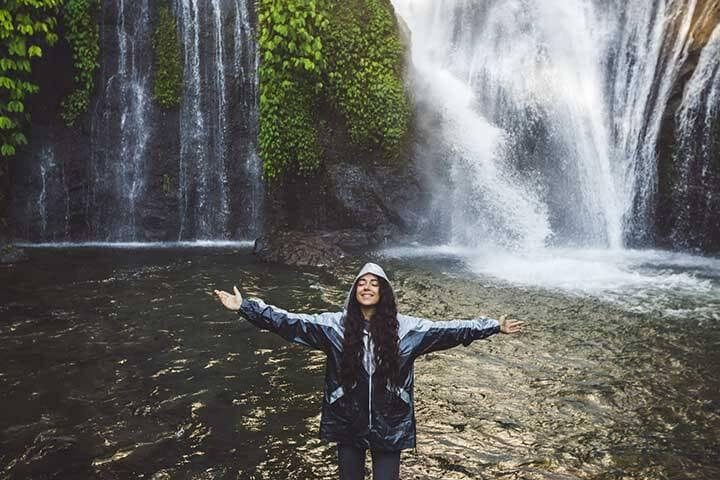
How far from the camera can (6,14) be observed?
1330cm

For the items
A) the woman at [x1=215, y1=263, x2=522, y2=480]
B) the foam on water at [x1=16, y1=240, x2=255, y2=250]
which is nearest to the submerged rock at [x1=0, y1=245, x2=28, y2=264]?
the foam on water at [x1=16, y1=240, x2=255, y2=250]

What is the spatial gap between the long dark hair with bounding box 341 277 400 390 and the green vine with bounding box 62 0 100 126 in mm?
14531

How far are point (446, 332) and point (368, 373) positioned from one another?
0.50 metres

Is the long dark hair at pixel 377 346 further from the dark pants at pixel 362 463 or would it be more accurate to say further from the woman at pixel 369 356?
the dark pants at pixel 362 463

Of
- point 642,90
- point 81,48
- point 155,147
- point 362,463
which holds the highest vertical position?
point 81,48

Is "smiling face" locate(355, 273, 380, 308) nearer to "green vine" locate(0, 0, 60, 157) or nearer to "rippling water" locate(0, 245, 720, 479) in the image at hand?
"rippling water" locate(0, 245, 720, 479)

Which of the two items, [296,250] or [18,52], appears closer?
[296,250]

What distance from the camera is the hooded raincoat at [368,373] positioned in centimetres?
338

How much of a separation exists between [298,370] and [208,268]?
5.60 meters

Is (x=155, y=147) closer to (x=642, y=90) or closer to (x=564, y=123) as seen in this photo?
(x=564, y=123)

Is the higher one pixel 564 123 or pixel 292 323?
pixel 564 123

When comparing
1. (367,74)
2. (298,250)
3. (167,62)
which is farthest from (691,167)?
(167,62)

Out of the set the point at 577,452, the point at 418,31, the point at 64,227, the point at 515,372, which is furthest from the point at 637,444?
the point at 418,31

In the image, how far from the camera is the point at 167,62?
15.9 m
